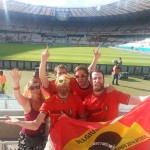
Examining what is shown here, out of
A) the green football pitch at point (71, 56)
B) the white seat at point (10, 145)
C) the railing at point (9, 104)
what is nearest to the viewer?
the white seat at point (10, 145)

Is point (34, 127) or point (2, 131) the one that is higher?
point (34, 127)

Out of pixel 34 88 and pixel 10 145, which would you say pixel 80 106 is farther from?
pixel 10 145

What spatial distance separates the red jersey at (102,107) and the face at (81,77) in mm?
341

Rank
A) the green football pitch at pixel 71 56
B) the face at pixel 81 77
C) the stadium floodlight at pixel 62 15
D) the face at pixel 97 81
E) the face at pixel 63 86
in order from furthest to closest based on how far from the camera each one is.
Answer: the stadium floodlight at pixel 62 15 → the green football pitch at pixel 71 56 → the face at pixel 81 77 → the face at pixel 97 81 → the face at pixel 63 86

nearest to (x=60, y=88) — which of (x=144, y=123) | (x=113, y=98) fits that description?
(x=113, y=98)

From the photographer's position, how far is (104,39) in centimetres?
6662

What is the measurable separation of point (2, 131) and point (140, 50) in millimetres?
43684

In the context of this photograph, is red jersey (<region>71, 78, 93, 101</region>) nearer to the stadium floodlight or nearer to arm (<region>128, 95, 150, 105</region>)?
arm (<region>128, 95, 150, 105</region>)

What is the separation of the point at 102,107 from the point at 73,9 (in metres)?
80.3

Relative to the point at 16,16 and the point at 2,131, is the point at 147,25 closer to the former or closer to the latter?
the point at 16,16

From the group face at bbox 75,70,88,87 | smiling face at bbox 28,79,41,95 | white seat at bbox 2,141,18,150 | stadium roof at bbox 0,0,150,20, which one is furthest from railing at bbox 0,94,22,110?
stadium roof at bbox 0,0,150,20

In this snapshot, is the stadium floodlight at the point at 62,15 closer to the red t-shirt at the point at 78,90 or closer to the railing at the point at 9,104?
the railing at the point at 9,104

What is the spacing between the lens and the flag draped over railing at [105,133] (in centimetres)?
403

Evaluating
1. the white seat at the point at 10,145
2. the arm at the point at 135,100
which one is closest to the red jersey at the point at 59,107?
the arm at the point at 135,100
